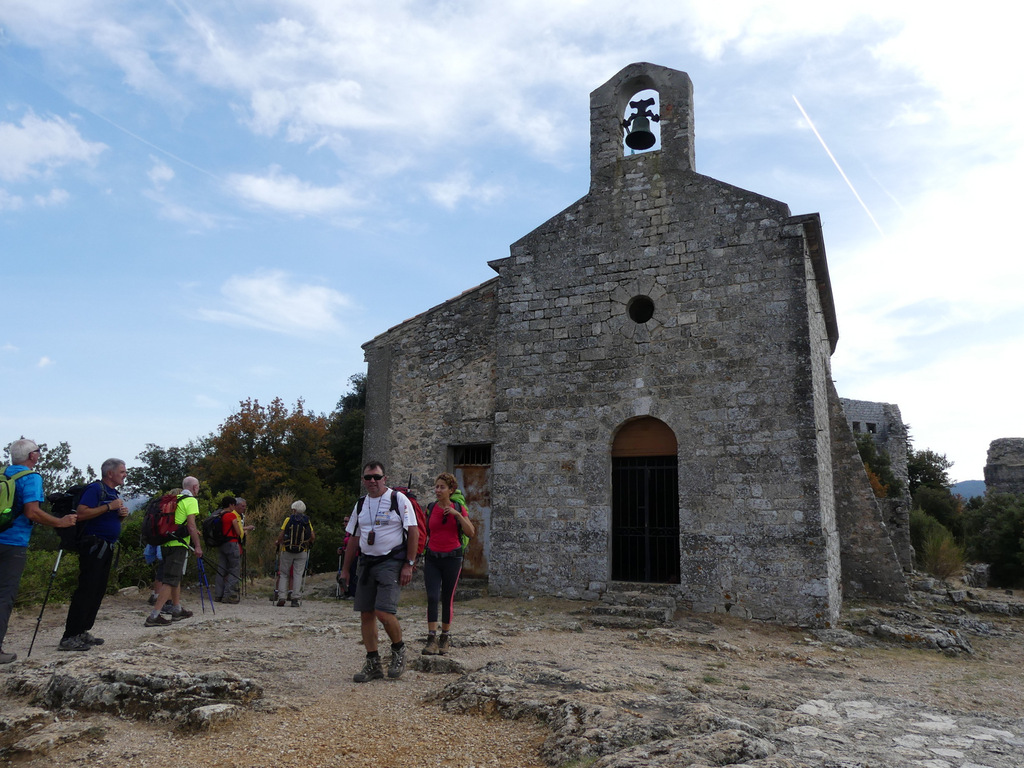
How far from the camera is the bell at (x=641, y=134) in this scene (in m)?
10.6

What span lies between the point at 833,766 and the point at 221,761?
9.81ft

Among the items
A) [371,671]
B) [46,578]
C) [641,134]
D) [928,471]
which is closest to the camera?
[371,671]

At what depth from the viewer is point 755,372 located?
9.11m

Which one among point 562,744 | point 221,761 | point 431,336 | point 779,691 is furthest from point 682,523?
point 221,761

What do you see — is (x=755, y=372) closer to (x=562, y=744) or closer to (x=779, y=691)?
(x=779, y=691)

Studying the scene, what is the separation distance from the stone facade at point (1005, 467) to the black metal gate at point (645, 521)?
18850 mm

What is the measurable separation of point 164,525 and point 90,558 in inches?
66.7

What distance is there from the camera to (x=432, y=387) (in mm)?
11539

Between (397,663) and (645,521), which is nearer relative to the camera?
(397,663)

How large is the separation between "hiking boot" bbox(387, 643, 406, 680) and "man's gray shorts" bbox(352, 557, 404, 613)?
0.32 meters

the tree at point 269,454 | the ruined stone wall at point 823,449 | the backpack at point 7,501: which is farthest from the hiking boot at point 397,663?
the tree at point 269,454

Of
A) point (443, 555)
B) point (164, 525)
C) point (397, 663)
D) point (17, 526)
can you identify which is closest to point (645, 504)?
point (443, 555)

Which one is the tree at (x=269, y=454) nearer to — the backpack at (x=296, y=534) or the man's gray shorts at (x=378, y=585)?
the backpack at (x=296, y=534)

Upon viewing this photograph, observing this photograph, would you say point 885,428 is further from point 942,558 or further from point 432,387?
point 432,387
